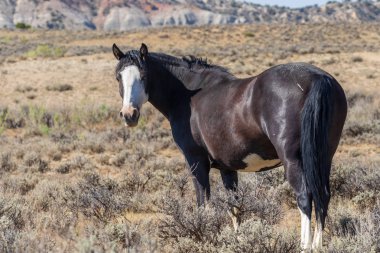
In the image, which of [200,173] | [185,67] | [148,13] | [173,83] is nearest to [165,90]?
[173,83]

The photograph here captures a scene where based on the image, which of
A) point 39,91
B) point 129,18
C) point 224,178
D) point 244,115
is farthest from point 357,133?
point 129,18

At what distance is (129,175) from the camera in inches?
350

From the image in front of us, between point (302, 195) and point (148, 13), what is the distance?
135053 millimetres

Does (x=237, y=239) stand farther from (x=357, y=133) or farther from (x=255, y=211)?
(x=357, y=133)

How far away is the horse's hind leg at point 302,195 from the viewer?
4.19 meters

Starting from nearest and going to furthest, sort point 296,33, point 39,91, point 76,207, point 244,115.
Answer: point 244,115
point 76,207
point 39,91
point 296,33

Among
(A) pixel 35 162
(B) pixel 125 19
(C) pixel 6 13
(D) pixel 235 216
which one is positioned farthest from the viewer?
(B) pixel 125 19

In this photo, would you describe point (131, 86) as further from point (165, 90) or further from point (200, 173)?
point (200, 173)

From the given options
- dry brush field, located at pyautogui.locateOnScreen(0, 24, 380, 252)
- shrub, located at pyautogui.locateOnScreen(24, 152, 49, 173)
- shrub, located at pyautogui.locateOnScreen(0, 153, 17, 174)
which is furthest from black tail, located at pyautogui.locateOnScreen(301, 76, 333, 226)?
shrub, located at pyautogui.locateOnScreen(0, 153, 17, 174)

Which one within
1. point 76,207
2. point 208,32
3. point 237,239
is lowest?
point 208,32

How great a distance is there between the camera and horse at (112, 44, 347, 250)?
4215 millimetres

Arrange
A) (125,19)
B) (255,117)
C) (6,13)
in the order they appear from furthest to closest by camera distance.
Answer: (125,19) → (6,13) → (255,117)

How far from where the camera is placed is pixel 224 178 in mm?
5730

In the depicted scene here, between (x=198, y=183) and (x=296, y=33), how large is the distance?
146 ft
